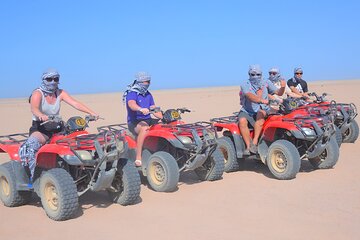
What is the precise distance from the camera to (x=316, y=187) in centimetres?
716

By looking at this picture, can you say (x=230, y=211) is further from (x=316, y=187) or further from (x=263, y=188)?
(x=316, y=187)

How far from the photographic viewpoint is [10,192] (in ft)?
21.6

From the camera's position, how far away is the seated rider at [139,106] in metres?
7.82

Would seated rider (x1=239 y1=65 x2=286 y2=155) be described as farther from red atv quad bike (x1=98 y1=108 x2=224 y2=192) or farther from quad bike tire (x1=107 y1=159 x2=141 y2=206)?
quad bike tire (x1=107 y1=159 x2=141 y2=206)

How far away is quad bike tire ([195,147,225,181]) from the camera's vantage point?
7.80 meters

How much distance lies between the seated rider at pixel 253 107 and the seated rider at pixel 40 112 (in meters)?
3.14

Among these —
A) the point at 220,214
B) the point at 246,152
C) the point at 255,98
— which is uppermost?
the point at 255,98

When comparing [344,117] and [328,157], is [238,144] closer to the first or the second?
[328,157]

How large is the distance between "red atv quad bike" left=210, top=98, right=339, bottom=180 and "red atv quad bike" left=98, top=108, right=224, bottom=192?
847 mm

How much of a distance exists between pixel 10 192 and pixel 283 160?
430 cm

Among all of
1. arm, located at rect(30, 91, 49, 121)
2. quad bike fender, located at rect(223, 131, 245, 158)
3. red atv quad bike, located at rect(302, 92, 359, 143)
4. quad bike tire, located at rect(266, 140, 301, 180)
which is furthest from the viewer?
red atv quad bike, located at rect(302, 92, 359, 143)

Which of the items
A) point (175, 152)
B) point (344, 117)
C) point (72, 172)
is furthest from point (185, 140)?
point (344, 117)

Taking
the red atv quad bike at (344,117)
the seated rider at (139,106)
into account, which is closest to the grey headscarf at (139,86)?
the seated rider at (139,106)

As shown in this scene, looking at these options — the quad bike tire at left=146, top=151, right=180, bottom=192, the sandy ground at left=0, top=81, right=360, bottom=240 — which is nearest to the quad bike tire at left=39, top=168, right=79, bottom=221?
the sandy ground at left=0, top=81, right=360, bottom=240
